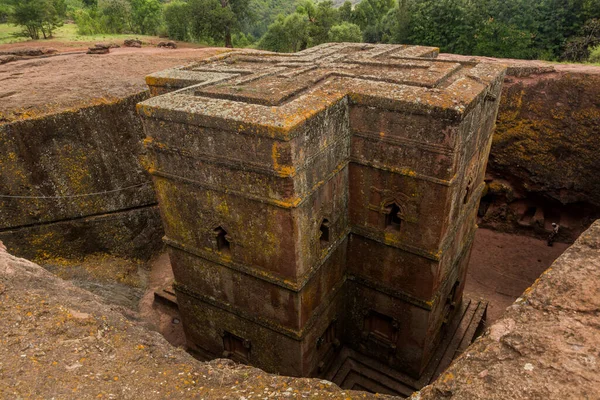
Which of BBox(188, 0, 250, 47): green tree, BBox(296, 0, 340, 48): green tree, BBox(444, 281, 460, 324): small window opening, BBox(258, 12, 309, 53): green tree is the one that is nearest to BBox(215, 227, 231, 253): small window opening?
BBox(444, 281, 460, 324): small window opening

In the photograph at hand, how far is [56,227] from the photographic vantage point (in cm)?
1169

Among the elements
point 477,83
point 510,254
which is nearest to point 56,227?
point 477,83

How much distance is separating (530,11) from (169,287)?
79.7ft

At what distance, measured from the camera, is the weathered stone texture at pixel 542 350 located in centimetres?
245

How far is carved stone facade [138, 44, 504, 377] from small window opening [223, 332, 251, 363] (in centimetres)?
3

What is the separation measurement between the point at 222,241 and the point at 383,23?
33.0 meters

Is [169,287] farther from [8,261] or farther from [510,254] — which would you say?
[510,254]

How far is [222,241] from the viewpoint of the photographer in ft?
27.5

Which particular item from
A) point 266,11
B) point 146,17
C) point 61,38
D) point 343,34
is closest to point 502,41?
point 343,34

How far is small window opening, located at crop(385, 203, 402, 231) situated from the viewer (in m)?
8.48

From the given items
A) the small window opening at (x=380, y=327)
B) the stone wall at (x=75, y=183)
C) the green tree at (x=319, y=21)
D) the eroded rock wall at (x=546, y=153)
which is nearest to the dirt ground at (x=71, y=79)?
the stone wall at (x=75, y=183)

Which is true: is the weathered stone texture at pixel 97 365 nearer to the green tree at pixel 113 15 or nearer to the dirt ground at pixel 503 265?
the dirt ground at pixel 503 265

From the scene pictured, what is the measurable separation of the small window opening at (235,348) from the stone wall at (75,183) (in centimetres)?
533

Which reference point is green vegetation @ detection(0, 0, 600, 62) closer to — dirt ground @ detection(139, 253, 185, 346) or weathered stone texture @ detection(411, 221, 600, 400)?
dirt ground @ detection(139, 253, 185, 346)
